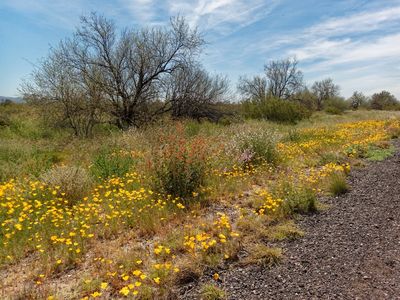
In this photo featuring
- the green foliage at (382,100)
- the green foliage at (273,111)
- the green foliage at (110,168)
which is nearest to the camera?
the green foliage at (110,168)

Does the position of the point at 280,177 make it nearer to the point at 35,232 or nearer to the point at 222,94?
the point at 35,232

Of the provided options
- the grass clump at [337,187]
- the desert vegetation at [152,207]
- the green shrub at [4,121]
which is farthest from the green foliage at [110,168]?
the green shrub at [4,121]

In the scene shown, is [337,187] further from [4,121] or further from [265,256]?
[4,121]

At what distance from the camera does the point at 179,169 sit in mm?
5684

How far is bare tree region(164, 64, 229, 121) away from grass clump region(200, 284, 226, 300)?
1527cm

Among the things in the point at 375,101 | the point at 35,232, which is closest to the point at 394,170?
the point at 35,232

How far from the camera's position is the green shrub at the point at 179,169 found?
5.70 metres

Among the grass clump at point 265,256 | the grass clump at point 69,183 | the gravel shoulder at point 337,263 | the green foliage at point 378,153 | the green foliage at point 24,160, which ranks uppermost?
the green foliage at point 24,160

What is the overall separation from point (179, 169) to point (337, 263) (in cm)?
300

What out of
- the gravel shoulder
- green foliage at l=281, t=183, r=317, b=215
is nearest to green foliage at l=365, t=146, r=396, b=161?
the gravel shoulder

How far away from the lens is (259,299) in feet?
9.80

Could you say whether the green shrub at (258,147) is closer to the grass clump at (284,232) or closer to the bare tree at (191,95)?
the grass clump at (284,232)

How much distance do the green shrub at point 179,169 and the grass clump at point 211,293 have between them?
251 centimetres

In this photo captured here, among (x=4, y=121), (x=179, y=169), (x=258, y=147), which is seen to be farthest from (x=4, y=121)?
(x=179, y=169)
